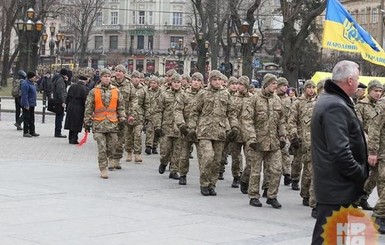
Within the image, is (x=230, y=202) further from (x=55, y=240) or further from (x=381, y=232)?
(x=55, y=240)

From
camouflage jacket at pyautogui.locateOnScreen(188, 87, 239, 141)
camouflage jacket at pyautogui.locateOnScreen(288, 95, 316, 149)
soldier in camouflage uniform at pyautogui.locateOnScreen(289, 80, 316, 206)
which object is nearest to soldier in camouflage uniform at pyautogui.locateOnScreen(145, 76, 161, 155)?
soldier in camouflage uniform at pyautogui.locateOnScreen(289, 80, 316, 206)

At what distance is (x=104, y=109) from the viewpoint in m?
15.3

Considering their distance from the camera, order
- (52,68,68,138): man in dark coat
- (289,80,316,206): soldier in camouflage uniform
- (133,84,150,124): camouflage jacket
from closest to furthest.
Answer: (289,80,316,206): soldier in camouflage uniform, (133,84,150,124): camouflage jacket, (52,68,68,138): man in dark coat

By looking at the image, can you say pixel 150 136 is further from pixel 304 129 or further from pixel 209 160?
pixel 304 129

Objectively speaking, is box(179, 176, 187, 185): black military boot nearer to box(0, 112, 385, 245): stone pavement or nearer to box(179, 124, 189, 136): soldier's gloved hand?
box(0, 112, 385, 245): stone pavement

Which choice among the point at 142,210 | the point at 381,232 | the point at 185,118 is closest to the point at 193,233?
the point at 142,210

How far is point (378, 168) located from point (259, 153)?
2.24 m

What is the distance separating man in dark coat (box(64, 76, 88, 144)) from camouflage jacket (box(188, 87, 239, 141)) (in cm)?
834

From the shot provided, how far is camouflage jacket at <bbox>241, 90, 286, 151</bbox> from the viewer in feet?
42.0

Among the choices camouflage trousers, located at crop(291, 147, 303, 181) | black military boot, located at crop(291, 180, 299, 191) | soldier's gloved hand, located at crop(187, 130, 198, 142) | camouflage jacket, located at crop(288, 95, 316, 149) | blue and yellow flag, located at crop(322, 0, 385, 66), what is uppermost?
blue and yellow flag, located at crop(322, 0, 385, 66)

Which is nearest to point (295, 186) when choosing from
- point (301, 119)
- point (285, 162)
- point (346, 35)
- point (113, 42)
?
point (285, 162)

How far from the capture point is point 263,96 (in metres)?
13.1

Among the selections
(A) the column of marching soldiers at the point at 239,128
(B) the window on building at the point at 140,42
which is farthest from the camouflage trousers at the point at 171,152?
(B) the window on building at the point at 140,42

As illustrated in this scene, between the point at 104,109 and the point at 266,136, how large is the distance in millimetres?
3740
